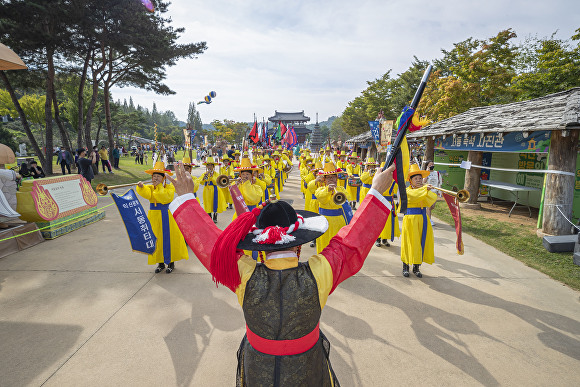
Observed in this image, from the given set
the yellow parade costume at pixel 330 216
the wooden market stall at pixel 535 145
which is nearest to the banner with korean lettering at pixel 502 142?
the wooden market stall at pixel 535 145

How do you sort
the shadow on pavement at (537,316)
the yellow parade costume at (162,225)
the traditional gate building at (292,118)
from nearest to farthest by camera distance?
A: 1. the shadow on pavement at (537,316)
2. the yellow parade costume at (162,225)
3. the traditional gate building at (292,118)

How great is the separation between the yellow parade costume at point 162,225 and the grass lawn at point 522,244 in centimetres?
677

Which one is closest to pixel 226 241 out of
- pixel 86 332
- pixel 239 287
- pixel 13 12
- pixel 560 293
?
pixel 239 287

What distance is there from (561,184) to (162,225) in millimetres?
8806

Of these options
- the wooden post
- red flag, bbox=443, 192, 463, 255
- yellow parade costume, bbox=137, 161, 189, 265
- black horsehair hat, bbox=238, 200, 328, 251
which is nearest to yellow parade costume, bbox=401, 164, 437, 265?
red flag, bbox=443, 192, 463, 255

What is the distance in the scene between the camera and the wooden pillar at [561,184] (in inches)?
263

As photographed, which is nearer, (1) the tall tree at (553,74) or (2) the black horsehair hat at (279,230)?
(2) the black horsehair hat at (279,230)

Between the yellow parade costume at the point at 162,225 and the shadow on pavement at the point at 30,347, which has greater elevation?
the yellow parade costume at the point at 162,225

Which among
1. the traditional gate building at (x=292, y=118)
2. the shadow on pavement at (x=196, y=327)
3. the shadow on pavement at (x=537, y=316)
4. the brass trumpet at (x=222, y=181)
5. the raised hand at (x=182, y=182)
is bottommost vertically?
the shadow on pavement at (x=196, y=327)

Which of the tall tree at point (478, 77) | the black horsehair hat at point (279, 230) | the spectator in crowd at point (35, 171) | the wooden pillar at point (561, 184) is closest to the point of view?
the black horsehair hat at point (279, 230)

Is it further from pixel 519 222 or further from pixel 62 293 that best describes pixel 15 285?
pixel 519 222

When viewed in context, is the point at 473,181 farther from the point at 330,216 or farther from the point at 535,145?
the point at 330,216

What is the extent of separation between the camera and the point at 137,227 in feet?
16.2

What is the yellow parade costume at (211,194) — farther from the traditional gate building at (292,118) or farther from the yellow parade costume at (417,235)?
the traditional gate building at (292,118)
